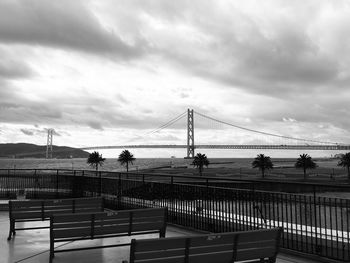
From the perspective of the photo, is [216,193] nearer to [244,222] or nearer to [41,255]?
[244,222]

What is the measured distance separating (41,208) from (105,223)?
2.02m

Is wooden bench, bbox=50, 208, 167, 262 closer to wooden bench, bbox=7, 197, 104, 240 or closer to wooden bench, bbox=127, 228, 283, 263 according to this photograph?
wooden bench, bbox=7, 197, 104, 240

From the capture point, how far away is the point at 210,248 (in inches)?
180

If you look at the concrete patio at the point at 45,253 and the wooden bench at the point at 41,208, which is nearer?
the concrete patio at the point at 45,253

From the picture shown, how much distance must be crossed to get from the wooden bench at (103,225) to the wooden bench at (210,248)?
191 cm

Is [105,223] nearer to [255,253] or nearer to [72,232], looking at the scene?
[72,232]

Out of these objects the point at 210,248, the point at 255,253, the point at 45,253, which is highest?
the point at 210,248

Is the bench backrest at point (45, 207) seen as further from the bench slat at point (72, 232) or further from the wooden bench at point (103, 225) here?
the bench slat at point (72, 232)

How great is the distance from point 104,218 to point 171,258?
6.74 feet

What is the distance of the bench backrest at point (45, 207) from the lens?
746 centimetres

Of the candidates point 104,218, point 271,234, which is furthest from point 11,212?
point 271,234

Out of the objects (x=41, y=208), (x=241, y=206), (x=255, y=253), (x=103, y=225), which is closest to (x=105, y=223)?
(x=103, y=225)

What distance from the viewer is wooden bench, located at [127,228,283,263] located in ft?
13.9

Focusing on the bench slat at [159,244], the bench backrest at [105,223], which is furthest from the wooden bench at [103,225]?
the bench slat at [159,244]
